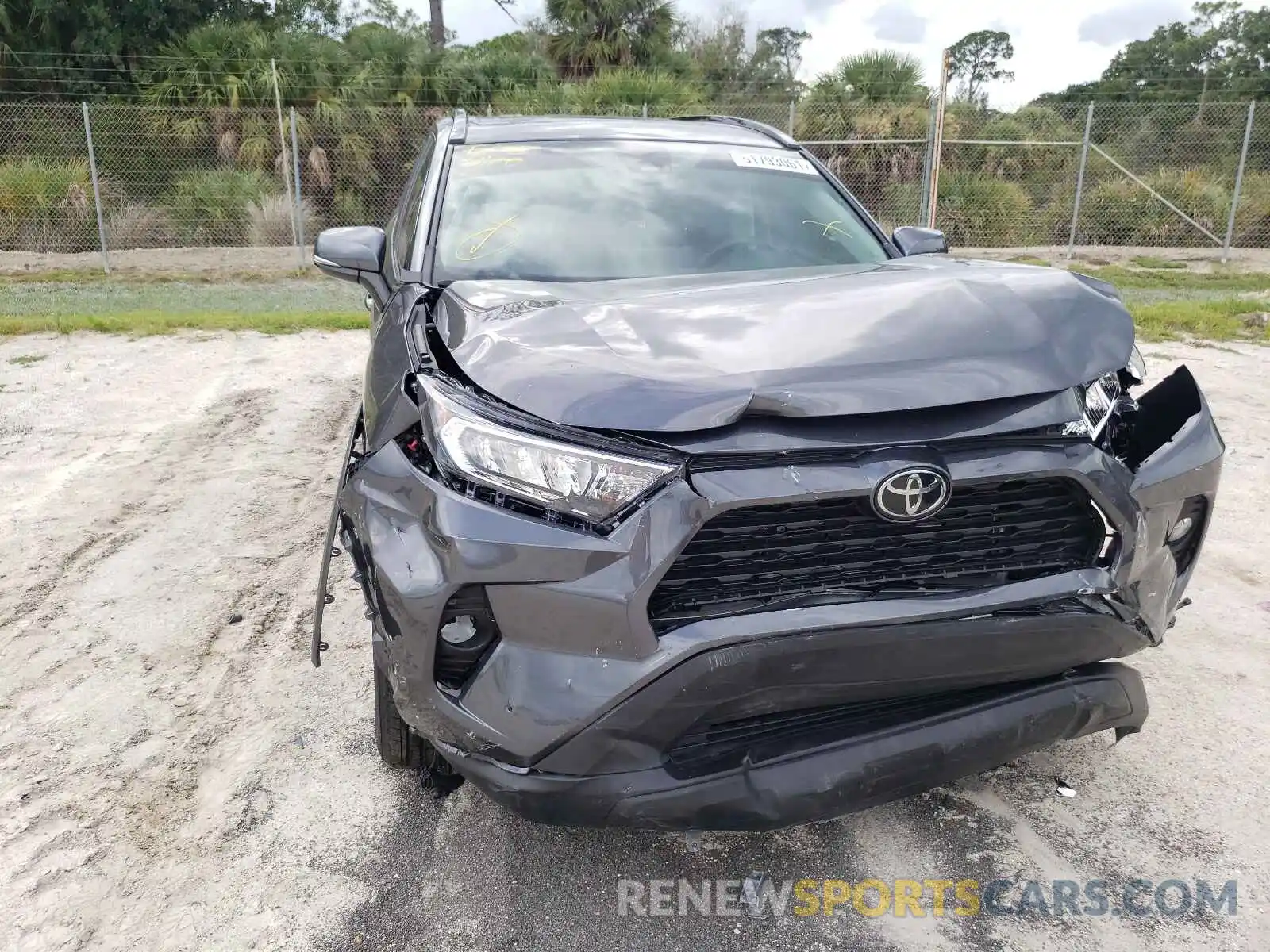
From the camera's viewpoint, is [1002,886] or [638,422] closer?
[638,422]

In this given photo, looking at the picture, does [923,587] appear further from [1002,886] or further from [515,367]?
[515,367]

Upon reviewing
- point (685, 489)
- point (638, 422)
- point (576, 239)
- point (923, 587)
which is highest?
point (576, 239)

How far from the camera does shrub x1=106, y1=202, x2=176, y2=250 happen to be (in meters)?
14.6

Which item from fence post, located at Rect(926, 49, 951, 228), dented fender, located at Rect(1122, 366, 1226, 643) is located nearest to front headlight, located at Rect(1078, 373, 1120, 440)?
dented fender, located at Rect(1122, 366, 1226, 643)

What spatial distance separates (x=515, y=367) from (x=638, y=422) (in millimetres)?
316

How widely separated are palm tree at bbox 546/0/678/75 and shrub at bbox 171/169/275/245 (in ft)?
27.1

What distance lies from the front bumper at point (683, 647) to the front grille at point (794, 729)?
3 cm

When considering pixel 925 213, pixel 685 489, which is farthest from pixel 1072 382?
pixel 925 213

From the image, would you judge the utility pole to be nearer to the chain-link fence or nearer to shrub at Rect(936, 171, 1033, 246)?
the chain-link fence

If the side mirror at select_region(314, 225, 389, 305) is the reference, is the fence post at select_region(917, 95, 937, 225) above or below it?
above

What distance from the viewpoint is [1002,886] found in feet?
6.98

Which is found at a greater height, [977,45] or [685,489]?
[977,45]

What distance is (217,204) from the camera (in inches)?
587

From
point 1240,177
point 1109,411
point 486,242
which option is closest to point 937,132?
point 1240,177
